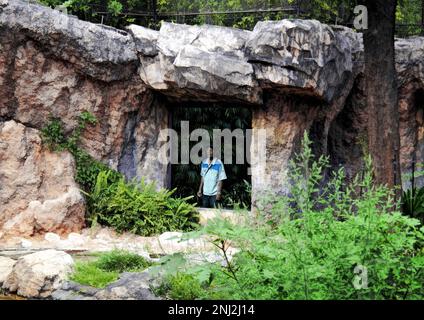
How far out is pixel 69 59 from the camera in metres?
10.3

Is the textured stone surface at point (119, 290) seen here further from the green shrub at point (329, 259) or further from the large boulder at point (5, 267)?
the green shrub at point (329, 259)

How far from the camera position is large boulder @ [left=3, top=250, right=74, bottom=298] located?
691 cm

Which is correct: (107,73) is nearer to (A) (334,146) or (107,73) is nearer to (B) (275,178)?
(B) (275,178)

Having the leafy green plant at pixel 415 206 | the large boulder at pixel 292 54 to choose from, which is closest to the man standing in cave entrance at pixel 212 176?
the large boulder at pixel 292 54

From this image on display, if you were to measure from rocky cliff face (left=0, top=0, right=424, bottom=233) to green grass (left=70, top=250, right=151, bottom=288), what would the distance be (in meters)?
2.75

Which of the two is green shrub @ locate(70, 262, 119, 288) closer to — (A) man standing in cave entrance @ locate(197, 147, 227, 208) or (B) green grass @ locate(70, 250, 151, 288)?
(B) green grass @ locate(70, 250, 151, 288)

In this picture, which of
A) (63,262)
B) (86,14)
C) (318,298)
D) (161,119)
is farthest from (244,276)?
(86,14)

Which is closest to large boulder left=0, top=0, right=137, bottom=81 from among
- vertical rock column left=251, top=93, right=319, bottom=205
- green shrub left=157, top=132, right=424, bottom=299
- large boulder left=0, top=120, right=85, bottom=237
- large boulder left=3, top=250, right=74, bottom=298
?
large boulder left=0, top=120, right=85, bottom=237

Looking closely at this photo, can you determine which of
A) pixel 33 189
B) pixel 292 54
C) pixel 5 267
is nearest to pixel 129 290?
pixel 5 267

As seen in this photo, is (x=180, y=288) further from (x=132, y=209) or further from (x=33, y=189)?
(x=33, y=189)

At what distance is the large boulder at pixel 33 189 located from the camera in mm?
9781

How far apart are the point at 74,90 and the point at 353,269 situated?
24.9ft

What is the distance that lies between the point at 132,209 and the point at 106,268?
10.3ft

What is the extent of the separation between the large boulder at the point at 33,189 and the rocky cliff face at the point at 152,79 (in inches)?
1.2
